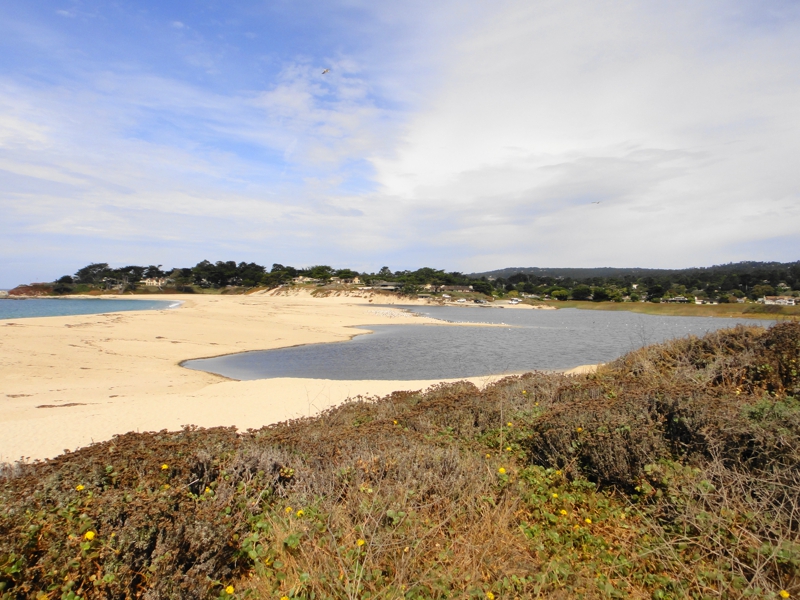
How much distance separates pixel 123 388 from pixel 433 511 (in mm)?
13276

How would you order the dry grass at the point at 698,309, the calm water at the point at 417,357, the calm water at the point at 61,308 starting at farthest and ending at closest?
the dry grass at the point at 698,309
the calm water at the point at 61,308
the calm water at the point at 417,357

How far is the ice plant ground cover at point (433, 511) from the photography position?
292 cm

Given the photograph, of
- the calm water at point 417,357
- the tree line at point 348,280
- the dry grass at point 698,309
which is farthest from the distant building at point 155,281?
the dry grass at point 698,309

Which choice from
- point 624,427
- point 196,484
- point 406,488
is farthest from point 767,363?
point 196,484

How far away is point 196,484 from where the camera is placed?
4250mm

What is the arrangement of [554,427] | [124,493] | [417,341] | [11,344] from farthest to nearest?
[417,341], [11,344], [554,427], [124,493]

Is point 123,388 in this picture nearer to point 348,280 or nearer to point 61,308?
point 61,308

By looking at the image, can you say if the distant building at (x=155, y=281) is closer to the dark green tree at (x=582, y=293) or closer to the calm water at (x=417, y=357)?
the calm water at (x=417, y=357)

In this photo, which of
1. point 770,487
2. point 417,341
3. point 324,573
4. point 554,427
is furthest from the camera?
point 417,341

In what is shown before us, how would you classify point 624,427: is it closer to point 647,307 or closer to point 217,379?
point 217,379

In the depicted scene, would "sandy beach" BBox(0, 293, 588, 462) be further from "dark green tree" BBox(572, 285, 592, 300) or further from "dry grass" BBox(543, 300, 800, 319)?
"dark green tree" BBox(572, 285, 592, 300)

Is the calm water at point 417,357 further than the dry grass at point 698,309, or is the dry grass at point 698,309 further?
the dry grass at point 698,309

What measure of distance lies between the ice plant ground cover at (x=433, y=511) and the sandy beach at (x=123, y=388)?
162 inches

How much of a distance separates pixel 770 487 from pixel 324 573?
3.76m
